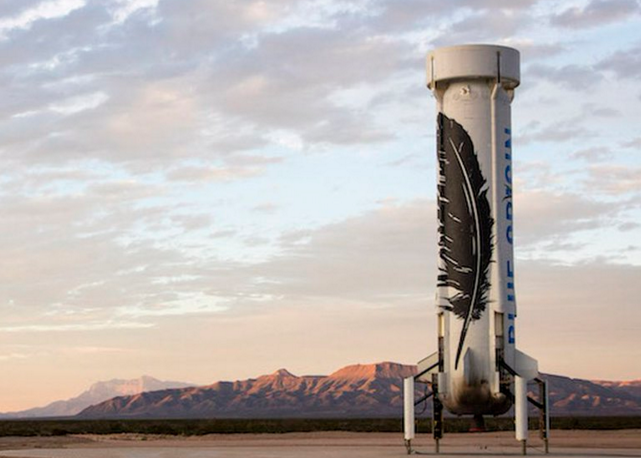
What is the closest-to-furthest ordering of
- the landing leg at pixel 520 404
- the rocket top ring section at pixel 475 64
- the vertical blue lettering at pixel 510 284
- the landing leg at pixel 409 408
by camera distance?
1. the landing leg at pixel 520 404
2. the landing leg at pixel 409 408
3. the vertical blue lettering at pixel 510 284
4. the rocket top ring section at pixel 475 64

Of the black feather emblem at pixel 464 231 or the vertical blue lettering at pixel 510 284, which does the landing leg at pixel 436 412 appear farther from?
the vertical blue lettering at pixel 510 284

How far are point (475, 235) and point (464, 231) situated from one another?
410mm

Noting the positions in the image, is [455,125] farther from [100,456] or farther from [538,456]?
[100,456]

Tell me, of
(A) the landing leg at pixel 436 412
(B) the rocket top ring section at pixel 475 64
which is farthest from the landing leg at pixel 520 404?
(B) the rocket top ring section at pixel 475 64

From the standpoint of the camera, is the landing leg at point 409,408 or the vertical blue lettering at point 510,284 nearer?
the landing leg at point 409,408

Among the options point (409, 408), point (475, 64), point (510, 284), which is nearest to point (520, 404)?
point (409, 408)

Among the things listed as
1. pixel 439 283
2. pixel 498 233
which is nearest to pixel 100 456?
pixel 439 283

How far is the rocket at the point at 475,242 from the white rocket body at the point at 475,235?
0.11 feet

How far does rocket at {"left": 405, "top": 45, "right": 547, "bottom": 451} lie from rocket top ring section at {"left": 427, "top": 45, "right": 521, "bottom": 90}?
4 centimetres

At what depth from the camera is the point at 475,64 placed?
1522 inches

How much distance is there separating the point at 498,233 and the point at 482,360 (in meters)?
4.44

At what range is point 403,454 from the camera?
3825 cm

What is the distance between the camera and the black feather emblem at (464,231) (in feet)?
124

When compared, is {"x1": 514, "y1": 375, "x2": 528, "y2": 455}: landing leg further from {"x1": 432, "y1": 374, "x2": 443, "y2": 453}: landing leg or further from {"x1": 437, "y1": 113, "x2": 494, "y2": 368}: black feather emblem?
{"x1": 432, "y1": 374, "x2": 443, "y2": 453}: landing leg
